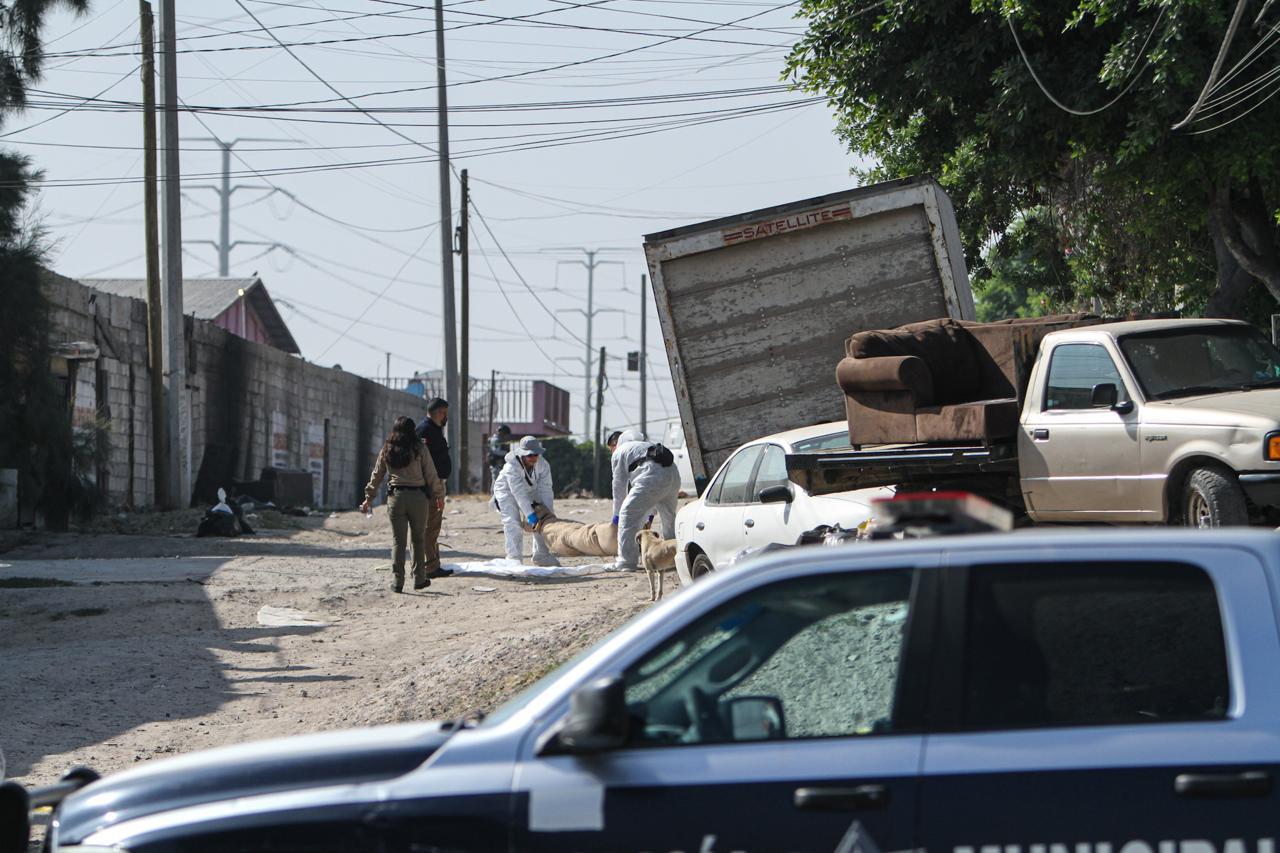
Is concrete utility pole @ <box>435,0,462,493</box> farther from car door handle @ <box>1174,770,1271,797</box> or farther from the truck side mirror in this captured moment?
car door handle @ <box>1174,770,1271,797</box>

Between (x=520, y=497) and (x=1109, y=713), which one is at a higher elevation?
(x=520, y=497)

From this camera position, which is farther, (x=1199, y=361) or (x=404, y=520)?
(x=404, y=520)

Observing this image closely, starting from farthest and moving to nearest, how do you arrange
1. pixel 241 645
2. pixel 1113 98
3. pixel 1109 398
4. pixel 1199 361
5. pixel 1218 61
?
1. pixel 1113 98
2. pixel 1218 61
3. pixel 241 645
4. pixel 1199 361
5. pixel 1109 398

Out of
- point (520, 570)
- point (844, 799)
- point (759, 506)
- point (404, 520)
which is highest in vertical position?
point (759, 506)

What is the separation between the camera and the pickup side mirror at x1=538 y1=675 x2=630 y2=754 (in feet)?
11.4

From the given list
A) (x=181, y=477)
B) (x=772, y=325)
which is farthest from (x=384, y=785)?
(x=181, y=477)

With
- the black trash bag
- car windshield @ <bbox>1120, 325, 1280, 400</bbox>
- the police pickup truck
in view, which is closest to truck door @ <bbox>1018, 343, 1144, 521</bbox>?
car windshield @ <bbox>1120, 325, 1280, 400</bbox>

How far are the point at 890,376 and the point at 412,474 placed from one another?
6.58 m

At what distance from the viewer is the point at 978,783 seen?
339cm

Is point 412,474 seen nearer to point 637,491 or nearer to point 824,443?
point 637,491

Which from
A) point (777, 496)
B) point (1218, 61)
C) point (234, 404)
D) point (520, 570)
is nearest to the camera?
point (777, 496)

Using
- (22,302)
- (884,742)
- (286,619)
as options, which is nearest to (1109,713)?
(884,742)

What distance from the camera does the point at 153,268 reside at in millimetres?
26109

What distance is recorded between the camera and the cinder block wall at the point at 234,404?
25.9 m
